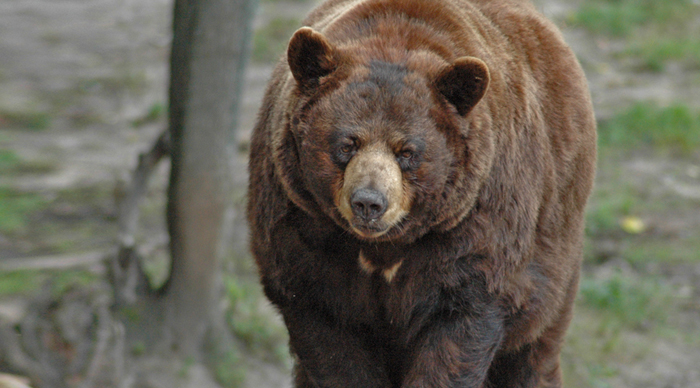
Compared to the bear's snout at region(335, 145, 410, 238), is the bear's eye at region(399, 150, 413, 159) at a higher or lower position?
higher

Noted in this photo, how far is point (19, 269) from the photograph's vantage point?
642cm

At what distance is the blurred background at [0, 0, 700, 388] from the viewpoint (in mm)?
6199

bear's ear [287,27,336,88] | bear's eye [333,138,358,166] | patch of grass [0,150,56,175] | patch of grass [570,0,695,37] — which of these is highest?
bear's ear [287,27,336,88]

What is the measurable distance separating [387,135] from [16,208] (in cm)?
525

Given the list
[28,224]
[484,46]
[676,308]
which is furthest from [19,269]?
[676,308]

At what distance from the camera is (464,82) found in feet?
10.1

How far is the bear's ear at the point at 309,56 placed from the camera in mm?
3070

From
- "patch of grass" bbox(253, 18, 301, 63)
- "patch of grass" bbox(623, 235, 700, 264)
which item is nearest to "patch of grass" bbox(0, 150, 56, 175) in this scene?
"patch of grass" bbox(253, 18, 301, 63)

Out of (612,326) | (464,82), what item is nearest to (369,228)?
(464,82)

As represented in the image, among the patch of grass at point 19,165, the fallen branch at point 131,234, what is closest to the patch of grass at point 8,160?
the patch of grass at point 19,165

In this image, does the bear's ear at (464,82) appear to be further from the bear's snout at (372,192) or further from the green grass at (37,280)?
the green grass at (37,280)

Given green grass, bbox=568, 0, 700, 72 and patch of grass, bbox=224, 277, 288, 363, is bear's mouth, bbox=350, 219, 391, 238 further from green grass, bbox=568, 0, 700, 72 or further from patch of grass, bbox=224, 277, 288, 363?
green grass, bbox=568, 0, 700, 72

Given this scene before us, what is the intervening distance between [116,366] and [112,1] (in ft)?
24.4

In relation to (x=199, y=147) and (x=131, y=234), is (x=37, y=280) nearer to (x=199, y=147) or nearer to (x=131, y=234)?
(x=131, y=234)
